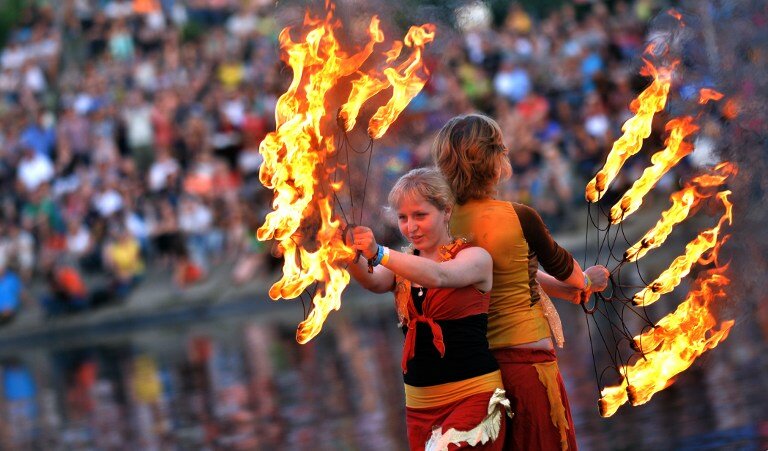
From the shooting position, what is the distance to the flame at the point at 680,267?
5.38m

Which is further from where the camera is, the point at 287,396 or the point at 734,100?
the point at 287,396

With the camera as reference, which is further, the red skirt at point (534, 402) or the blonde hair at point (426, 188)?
the red skirt at point (534, 402)

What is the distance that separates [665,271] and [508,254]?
100cm

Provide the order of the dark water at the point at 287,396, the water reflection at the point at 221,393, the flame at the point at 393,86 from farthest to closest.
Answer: the water reflection at the point at 221,393 → the dark water at the point at 287,396 → the flame at the point at 393,86

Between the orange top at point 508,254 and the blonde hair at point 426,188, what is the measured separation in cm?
16

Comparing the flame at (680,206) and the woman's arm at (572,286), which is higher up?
the flame at (680,206)

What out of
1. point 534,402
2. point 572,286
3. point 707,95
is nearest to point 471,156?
point 572,286

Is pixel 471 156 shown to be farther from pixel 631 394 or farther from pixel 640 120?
pixel 631 394

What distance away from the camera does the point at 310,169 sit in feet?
15.3

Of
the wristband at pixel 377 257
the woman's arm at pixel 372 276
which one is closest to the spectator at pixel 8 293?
the woman's arm at pixel 372 276

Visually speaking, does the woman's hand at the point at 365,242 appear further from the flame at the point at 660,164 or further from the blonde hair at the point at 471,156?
the flame at the point at 660,164

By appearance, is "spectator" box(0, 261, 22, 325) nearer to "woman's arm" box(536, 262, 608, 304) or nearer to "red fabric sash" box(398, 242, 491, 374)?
"woman's arm" box(536, 262, 608, 304)

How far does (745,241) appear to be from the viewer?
632 centimetres

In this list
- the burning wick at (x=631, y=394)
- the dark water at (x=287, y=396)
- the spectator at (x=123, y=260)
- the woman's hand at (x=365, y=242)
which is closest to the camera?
the woman's hand at (x=365, y=242)
